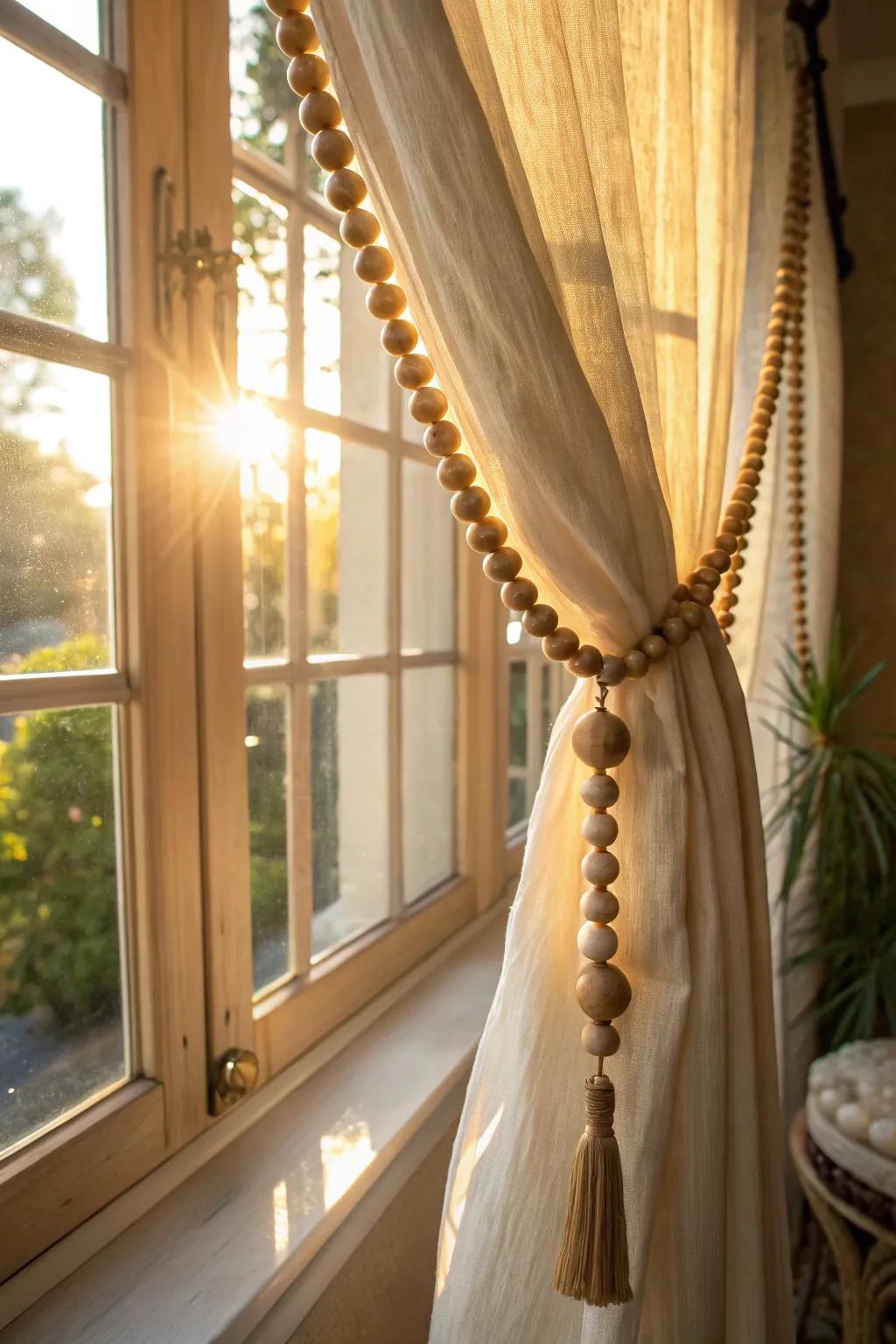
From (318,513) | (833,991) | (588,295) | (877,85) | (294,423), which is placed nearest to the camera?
(588,295)

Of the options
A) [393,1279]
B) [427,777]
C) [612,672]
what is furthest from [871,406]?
[393,1279]

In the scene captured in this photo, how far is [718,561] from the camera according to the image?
35.8 inches

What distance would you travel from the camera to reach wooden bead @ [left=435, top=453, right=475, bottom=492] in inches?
26.8

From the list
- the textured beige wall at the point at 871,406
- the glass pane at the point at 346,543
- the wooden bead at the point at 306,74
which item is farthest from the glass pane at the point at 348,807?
the textured beige wall at the point at 871,406

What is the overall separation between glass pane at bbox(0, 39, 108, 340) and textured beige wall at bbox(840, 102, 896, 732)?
6.16 ft

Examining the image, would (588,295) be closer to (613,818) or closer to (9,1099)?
(613,818)

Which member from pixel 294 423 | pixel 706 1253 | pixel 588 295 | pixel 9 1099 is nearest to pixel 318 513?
pixel 294 423

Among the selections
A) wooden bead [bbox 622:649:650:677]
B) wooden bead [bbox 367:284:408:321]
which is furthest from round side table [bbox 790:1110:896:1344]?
wooden bead [bbox 367:284:408:321]

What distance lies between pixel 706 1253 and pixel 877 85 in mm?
2393

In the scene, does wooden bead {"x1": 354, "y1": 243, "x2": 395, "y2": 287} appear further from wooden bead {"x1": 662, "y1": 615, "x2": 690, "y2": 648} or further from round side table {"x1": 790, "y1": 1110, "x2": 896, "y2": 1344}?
round side table {"x1": 790, "y1": 1110, "x2": 896, "y2": 1344}

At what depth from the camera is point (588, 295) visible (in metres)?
0.70

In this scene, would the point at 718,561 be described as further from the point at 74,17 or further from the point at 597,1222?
the point at 74,17

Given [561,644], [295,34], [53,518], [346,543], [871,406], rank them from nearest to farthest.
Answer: [295,34] < [561,644] < [53,518] < [346,543] < [871,406]

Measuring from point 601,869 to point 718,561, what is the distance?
1.19 ft
